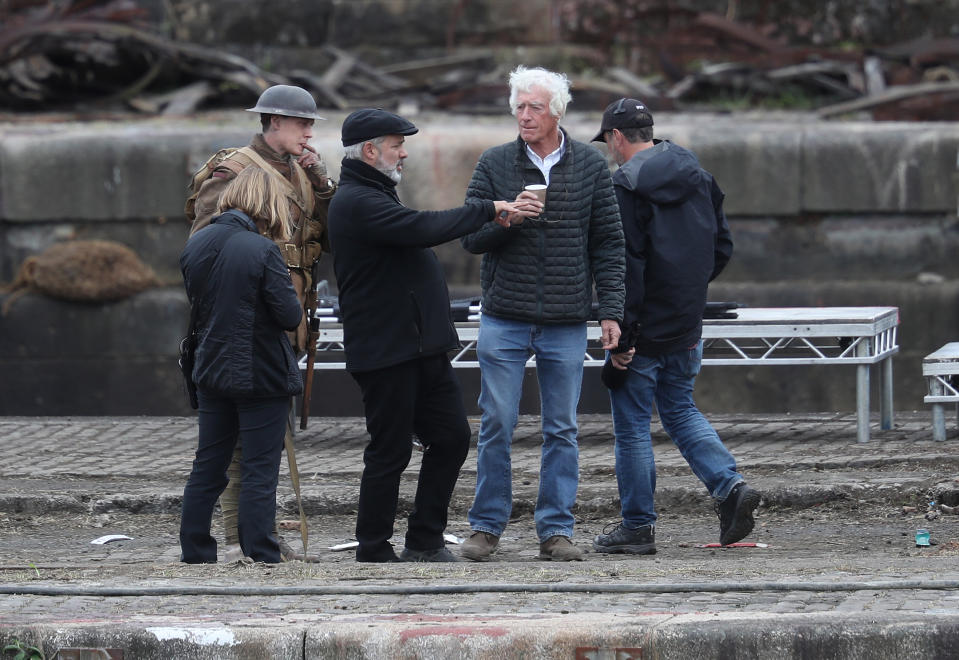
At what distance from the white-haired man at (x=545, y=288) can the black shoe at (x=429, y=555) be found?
70 millimetres

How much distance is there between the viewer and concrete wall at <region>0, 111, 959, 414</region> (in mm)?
10227

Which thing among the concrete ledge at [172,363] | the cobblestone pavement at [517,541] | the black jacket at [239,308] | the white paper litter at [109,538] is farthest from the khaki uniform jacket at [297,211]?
the concrete ledge at [172,363]

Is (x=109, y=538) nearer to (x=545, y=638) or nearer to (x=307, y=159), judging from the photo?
(x=307, y=159)

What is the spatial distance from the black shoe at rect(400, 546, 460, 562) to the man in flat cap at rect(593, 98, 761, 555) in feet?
2.13

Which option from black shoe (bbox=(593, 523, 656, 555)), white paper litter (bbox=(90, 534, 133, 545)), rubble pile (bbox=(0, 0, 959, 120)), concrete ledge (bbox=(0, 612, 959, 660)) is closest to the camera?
concrete ledge (bbox=(0, 612, 959, 660))

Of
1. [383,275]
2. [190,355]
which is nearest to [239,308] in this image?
[190,355]

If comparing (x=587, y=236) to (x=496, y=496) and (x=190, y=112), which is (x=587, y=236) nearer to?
(x=496, y=496)

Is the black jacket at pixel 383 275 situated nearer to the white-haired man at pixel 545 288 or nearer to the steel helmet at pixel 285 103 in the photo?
the white-haired man at pixel 545 288

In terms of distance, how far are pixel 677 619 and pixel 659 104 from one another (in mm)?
7452

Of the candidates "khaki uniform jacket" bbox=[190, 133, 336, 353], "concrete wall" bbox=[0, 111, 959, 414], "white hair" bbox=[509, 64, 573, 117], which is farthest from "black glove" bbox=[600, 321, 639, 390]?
"concrete wall" bbox=[0, 111, 959, 414]

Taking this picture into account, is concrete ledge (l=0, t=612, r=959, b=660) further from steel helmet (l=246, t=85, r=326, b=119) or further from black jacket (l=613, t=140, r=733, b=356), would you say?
steel helmet (l=246, t=85, r=326, b=119)

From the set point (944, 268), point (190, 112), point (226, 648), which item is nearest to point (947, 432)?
point (944, 268)

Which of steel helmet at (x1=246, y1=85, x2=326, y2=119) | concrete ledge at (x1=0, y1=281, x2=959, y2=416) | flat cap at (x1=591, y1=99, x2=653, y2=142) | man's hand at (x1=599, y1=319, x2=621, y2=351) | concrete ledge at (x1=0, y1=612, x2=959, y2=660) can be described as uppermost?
steel helmet at (x1=246, y1=85, x2=326, y2=119)

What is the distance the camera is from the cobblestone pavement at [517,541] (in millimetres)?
4859
